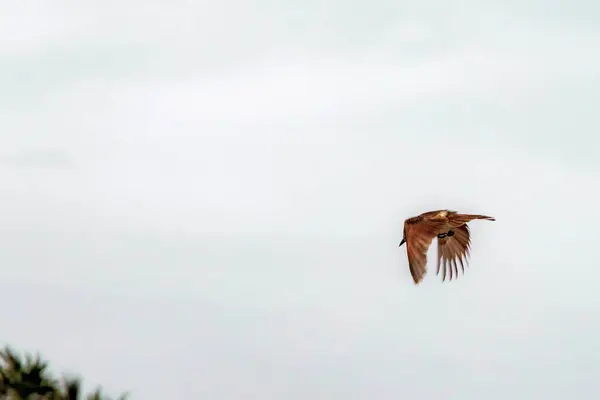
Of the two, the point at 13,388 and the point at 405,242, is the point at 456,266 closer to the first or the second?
the point at 405,242

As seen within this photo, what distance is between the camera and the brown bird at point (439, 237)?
1197 inches

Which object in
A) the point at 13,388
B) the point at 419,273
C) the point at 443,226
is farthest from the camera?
the point at 13,388

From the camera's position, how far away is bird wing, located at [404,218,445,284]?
30.2 meters

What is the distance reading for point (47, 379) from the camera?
35.6 m

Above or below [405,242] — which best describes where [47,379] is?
below

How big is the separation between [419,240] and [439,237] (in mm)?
2443

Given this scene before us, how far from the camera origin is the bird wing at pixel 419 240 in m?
30.2

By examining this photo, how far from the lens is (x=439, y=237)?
33.2 m

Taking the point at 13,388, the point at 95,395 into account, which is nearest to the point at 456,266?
the point at 95,395

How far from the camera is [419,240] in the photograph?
30.9m

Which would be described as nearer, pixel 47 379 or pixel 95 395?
pixel 95 395

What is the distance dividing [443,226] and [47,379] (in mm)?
14167

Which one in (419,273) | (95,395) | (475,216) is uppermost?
(475,216)

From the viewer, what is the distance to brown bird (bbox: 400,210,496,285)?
3041 cm
